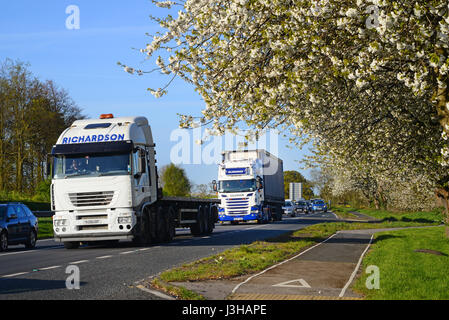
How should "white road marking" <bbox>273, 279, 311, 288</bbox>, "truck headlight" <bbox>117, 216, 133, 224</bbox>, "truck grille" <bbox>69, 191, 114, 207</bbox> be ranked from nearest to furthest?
"white road marking" <bbox>273, 279, 311, 288</bbox>, "truck headlight" <bbox>117, 216, 133, 224</bbox>, "truck grille" <bbox>69, 191, 114, 207</bbox>

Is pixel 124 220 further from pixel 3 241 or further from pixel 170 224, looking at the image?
pixel 3 241

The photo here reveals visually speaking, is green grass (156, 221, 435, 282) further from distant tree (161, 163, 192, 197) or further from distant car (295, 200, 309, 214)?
distant tree (161, 163, 192, 197)

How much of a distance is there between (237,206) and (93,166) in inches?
777

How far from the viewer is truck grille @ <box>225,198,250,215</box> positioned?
36062 millimetres

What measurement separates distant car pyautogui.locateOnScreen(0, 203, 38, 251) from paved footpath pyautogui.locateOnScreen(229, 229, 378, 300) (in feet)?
32.4

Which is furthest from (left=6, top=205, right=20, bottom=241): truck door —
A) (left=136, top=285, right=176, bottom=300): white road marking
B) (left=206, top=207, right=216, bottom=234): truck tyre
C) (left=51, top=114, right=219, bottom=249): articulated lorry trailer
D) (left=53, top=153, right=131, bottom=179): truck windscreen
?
(left=136, top=285, right=176, bottom=300): white road marking

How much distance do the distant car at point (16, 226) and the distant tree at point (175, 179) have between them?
80886mm

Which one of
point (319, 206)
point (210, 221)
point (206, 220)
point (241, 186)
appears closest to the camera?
point (206, 220)

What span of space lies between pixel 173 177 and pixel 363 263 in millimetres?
93822

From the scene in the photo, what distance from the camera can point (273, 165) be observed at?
43688 millimetres

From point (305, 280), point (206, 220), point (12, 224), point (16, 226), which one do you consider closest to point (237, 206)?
point (206, 220)

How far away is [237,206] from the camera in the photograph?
36281 mm
